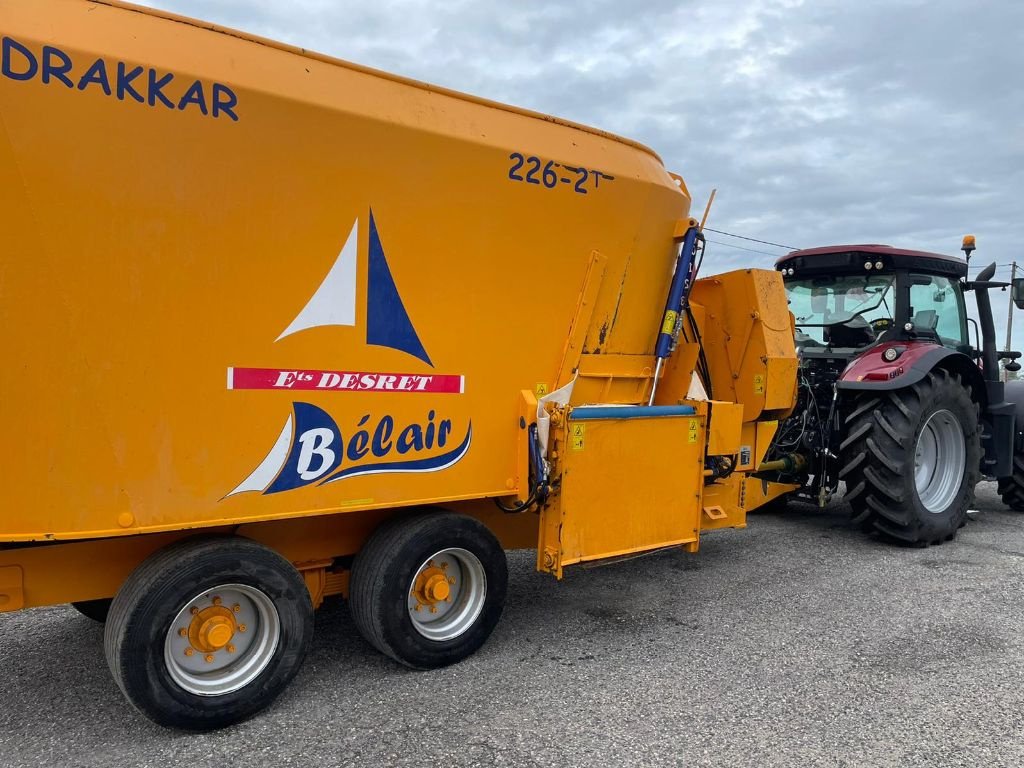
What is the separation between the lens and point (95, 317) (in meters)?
2.61

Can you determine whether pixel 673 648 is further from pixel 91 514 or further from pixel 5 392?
pixel 5 392

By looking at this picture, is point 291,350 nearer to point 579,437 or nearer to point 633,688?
point 579,437

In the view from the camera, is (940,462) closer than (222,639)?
No

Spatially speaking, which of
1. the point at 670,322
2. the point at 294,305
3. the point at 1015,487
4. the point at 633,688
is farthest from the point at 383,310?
the point at 1015,487

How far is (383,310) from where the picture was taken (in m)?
3.22

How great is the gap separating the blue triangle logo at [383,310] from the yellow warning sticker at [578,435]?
3.01 ft

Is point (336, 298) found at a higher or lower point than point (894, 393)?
higher

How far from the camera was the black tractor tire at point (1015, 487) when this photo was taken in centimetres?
733

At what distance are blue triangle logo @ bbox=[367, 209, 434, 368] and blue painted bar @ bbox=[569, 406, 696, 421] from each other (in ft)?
3.08

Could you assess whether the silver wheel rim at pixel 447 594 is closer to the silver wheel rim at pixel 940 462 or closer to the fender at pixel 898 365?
the fender at pixel 898 365

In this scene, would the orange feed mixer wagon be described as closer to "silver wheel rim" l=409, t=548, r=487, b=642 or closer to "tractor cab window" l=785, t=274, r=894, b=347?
"silver wheel rim" l=409, t=548, r=487, b=642

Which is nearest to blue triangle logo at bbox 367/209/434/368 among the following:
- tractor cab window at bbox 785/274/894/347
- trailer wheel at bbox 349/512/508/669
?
trailer wheel at bbox 349/512/508/669

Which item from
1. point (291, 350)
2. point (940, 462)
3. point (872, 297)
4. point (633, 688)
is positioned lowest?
point (633, 688)

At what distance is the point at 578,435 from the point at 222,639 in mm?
1864
